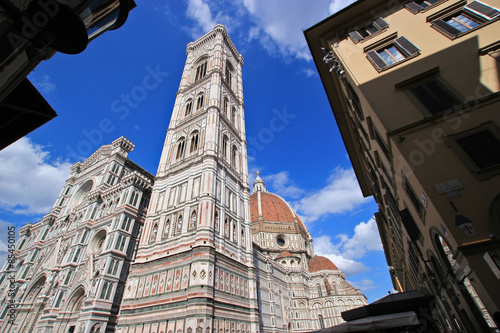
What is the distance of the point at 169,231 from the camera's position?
62.5 ft

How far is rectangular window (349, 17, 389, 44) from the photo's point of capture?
35.4ft

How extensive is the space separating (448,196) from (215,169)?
1687cm

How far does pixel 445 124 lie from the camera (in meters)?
6.71

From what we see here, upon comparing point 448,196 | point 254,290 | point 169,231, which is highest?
point 169,231

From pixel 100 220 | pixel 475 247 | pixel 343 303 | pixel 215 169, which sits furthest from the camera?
pixel 343 303

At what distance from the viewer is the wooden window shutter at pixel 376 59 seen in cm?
939

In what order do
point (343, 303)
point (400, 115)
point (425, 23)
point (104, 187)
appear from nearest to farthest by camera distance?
1. point (400, 115)
2. point (425, 23)
3. point (104, 187)
4. point (343, 303)

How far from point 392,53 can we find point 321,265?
52.2m

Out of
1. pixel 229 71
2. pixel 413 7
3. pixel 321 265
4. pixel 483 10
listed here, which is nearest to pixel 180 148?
pixel 229 71

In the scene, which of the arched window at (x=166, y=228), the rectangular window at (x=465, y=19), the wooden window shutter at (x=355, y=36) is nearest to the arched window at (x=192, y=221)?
the arched window at (x=166, y=228)

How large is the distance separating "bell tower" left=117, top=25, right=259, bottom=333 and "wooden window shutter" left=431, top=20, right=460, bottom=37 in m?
16.0

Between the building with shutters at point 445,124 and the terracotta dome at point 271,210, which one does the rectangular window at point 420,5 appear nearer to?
the building with shutters at point 445,124

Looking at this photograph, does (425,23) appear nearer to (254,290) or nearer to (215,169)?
(215,169)

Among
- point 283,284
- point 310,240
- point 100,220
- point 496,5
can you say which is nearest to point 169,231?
point 100,220
